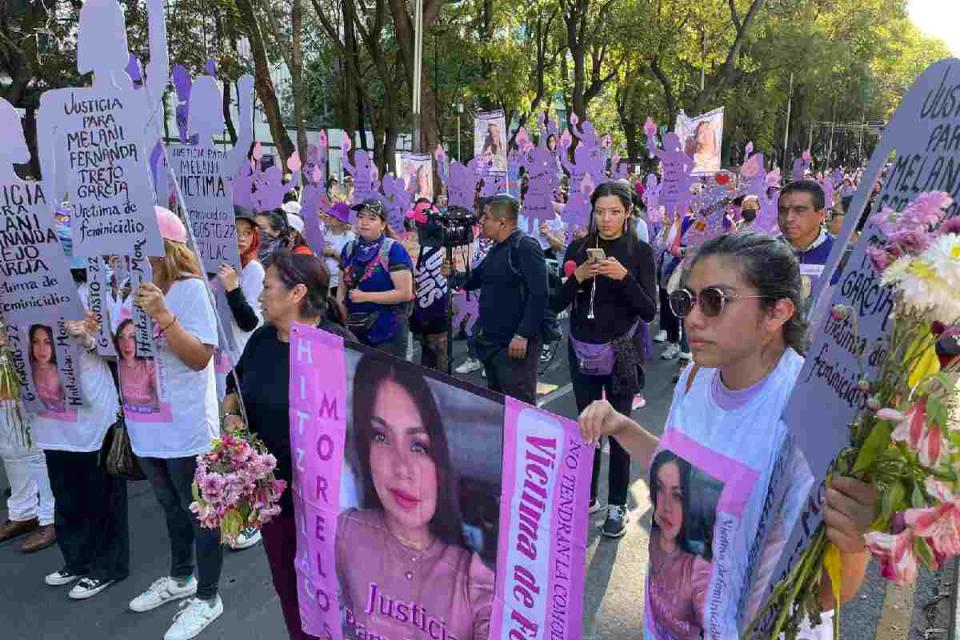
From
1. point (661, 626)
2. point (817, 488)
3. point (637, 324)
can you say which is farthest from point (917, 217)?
point (637, 324)

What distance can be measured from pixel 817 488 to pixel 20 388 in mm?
3577

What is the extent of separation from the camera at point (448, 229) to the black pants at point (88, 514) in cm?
279

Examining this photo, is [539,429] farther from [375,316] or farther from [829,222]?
[829,222]

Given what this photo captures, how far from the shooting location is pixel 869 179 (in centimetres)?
138

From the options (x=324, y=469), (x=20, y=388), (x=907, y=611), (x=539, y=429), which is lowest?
(x=907, y=611)

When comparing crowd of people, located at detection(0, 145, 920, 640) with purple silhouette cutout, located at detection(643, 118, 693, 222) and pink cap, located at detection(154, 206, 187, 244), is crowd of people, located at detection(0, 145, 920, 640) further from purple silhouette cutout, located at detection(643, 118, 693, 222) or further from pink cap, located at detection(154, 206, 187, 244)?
purple silhouette cutout, located at detection(643, 118, 693, 222)

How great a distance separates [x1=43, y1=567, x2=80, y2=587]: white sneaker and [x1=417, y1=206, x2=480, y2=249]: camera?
10.4 feet

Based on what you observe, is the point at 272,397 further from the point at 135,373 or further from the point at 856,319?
the point at 856,319

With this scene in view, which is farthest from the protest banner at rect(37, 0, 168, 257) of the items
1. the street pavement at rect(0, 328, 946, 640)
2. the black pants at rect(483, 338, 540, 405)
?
the black pants at rect(483, 338, 540, 405)

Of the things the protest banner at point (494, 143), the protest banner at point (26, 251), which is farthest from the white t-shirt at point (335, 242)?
the protest banner at point (494, 143)

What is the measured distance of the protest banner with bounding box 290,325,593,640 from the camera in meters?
1.73

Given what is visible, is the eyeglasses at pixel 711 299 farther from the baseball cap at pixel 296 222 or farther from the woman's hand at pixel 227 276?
the baseball cap at pixel 296 222

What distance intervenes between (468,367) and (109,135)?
506cm

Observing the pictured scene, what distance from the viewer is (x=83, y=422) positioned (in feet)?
11.5
